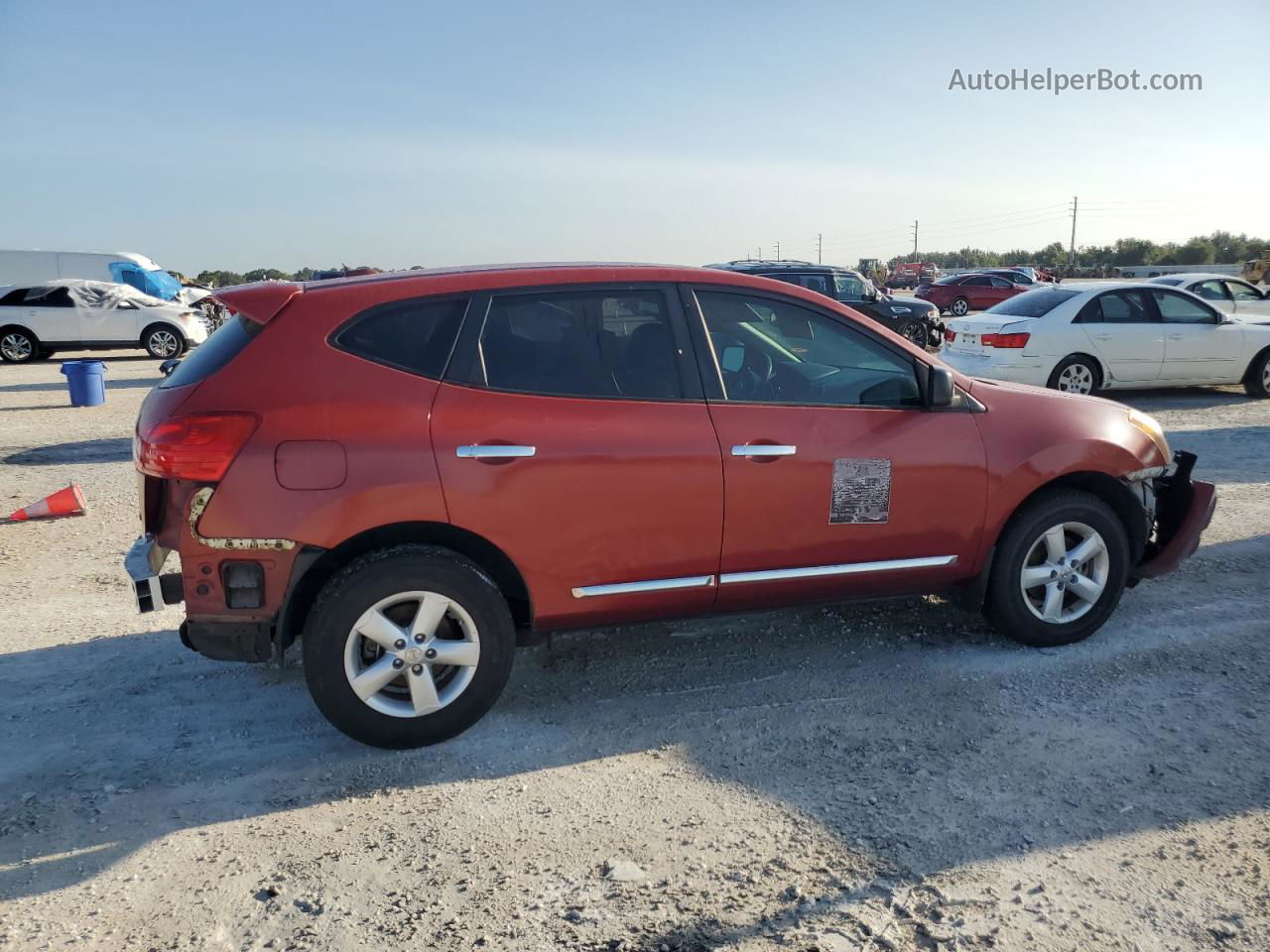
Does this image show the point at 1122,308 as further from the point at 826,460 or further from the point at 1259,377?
the point at 826,460

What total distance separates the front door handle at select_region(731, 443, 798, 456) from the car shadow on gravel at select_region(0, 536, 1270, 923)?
3.44ft

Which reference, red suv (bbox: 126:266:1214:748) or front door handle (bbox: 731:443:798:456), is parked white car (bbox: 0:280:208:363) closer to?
red suv (bbox: 126:266:1214:748)

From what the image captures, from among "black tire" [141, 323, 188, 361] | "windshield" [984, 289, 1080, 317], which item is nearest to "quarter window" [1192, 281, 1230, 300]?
"windshield" [984, 289, 1080, 317]

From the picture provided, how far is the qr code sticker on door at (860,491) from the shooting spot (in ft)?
13.4

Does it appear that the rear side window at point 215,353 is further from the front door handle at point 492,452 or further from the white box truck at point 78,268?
the white box truck at point 78,268

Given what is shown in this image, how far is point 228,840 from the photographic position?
3.14 metres

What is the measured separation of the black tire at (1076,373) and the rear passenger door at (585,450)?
9.05m

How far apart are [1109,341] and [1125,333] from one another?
276mm

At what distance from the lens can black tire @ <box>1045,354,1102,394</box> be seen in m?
11.6

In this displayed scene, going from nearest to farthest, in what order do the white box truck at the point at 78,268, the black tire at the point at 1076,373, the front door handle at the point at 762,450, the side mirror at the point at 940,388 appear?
the front door handle at the point at 762,450, the side mirror at the point at 940,388, the black tire at the point at 1076,373, the white box truck at the point at 78,268

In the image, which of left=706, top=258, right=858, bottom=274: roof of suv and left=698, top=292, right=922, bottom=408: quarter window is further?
left=706, top=258, right=858, bottom=274: roof of suv

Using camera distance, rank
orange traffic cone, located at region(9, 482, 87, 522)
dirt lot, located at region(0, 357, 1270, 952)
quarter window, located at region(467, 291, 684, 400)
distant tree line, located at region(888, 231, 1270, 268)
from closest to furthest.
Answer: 1. dirt lot, located at region(0, 357, 1270, 952)
2. quarter window, located at region(467, 291, 684, 400)
3. orange traffic cone, located at region(9, 482, 87, 522)
4. distant tree line, located at region(888, 231, 1270, 268)

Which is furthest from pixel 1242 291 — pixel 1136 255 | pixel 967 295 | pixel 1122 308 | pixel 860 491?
pixel 1136 255

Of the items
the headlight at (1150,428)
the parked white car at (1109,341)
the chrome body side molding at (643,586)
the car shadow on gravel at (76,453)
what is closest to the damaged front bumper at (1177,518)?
the headlight at (1150,428)
